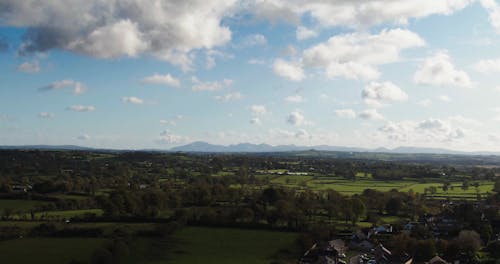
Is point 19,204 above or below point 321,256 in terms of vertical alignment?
above

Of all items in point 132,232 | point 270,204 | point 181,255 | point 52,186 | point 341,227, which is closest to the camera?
point 181,255

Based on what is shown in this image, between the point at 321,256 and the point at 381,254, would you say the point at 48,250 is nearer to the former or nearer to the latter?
the point at 321,256

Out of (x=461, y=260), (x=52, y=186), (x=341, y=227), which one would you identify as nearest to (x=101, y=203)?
(x=52, y=186)

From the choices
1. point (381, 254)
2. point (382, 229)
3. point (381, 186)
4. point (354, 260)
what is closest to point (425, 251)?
point (381, 254)

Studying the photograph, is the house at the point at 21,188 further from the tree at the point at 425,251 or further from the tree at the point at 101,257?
the tree at the point at 425,251

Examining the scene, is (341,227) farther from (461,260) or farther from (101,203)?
Result: (101,203)

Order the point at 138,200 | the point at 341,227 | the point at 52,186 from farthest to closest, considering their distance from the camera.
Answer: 1. the point at 52,186
2. the point at 138,200
3. the point at 341,227

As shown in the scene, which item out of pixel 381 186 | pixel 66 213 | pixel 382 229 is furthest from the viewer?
pixel 381 186
